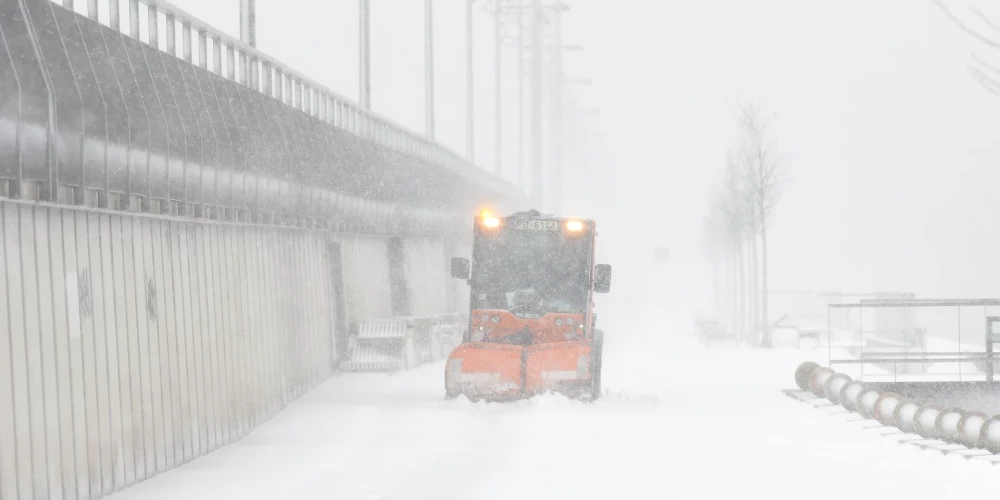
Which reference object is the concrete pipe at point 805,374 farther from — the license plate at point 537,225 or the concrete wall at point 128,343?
the concrete wall at point 128,343

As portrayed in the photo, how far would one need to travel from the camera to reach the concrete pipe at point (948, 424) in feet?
47.0

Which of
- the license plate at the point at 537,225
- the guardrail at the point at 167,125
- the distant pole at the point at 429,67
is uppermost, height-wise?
the distant pole at the point at 429,67

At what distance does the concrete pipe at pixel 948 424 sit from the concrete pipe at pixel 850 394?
283cm

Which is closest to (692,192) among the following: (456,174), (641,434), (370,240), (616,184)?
(616,184)

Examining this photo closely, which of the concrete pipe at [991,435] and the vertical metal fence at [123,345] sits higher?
the vertical metal fence at [123,345]

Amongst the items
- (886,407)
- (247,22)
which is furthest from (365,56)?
(886,407)

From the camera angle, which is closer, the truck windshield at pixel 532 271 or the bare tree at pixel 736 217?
the truck windshield at pixel 532 271

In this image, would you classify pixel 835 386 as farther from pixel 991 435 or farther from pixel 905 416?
pixel 991 435

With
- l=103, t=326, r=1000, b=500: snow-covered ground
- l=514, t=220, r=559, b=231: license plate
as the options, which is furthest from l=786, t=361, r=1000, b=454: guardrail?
l=514, t=220, r=559, b=231: license plate

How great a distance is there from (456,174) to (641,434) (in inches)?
950

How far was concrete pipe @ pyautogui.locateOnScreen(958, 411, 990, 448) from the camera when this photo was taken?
1389cm

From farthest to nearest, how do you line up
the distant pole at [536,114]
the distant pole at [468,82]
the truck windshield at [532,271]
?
the distant pole at [536,114], the distant pole at [468,82], the truck windshield at [532,271]

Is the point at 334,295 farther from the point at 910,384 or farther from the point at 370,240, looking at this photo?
the point at 910,384

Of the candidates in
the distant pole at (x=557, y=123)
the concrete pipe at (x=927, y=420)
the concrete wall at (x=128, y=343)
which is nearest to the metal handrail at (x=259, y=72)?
the concrete wall at (x=128, y=343)
